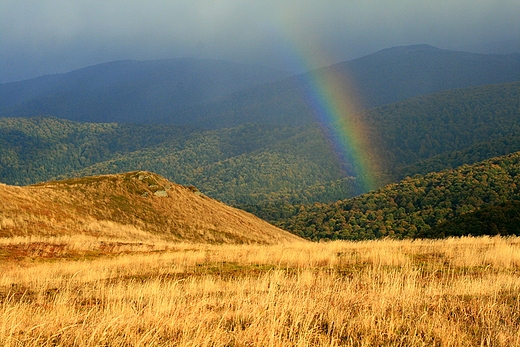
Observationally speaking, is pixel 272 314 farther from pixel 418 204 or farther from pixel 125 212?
pixel 418 204

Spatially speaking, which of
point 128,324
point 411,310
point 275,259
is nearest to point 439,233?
point 275,259

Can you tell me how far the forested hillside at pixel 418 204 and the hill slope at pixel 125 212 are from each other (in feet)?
111

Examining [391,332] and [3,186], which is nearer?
[391,332]

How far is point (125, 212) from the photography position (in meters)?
46.9

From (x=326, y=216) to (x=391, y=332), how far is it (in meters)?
105

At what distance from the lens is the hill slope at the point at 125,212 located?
34.7 metres

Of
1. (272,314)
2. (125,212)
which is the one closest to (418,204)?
(125,212)

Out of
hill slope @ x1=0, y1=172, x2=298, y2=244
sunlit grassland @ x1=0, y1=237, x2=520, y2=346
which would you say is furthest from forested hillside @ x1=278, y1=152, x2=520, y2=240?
sunlit grassland @ x1=0, y1=237, x2=520, y2=346

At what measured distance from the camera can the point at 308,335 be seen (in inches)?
221

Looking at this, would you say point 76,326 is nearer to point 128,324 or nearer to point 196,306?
point 128,324

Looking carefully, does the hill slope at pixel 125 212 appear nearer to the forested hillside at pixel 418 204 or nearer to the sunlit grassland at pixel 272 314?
the sunlit grassland at pixel 272 314

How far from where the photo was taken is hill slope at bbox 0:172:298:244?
114 feet

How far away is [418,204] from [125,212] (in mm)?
73597

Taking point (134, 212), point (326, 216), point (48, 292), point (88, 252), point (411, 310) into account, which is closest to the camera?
point (411, 310)
